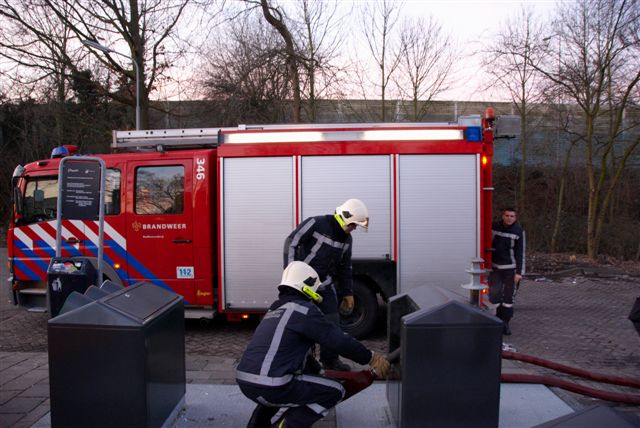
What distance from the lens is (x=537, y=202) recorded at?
1769 cm

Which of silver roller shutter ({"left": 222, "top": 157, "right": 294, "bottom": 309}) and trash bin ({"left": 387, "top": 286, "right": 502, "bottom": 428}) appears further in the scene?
silver roller shutter ({"left": 222, "top": 157, "right": 294, "bottom": 309})

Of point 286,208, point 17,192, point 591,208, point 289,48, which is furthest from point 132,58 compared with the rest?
point 591,208

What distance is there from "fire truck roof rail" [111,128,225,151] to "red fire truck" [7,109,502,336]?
0.04m

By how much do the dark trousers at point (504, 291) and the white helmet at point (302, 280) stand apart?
176 inches

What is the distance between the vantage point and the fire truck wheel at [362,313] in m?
6.45

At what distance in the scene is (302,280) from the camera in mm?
3268

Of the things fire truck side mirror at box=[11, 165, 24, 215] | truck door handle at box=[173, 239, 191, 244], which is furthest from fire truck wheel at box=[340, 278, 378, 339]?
fire truck side mirror at box=[11, 165, 24, 215]

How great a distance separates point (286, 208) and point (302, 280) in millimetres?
3268

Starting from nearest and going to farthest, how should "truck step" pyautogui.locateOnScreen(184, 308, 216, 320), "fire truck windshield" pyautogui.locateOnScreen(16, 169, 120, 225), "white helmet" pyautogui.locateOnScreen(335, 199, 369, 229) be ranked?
"white helmet" pyautogui.locateOnScreen(335, 199, 369, 229), "truck step" pyautogui.locateOnScreen(184, 308, 216, 320), "fire truck windshield" pyautogui.locateOnScreen(16, 169, 120, 225)

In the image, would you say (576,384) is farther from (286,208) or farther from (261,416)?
(286,208)

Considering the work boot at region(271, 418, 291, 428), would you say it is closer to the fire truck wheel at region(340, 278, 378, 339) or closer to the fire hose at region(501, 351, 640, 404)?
the fire hose at region(501, 351, 640, 404)

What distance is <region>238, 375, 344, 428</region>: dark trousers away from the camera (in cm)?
311

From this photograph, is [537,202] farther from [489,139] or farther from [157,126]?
[157,126]

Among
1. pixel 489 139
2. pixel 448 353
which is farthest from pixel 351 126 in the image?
pixel 448 353
